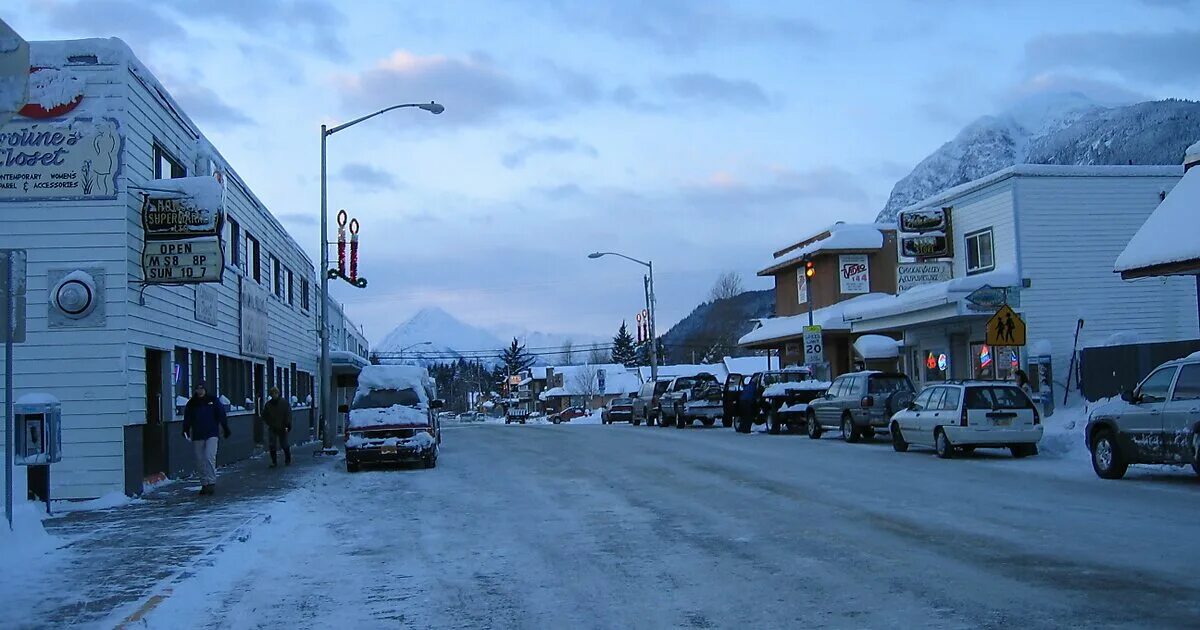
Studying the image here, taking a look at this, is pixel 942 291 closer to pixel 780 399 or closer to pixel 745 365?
pixel 780 399

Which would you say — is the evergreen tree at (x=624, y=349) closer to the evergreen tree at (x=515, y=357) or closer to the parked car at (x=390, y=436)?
the evergreen tree at (x=515, y=357)

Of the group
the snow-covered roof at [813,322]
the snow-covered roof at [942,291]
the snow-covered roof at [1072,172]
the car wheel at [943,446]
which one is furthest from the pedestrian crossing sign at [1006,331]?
the snow-covered roof at [813,322]

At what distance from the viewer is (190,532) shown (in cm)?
1251

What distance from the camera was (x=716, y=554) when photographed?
400 inches

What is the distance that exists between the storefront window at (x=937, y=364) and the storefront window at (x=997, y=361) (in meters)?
1.83

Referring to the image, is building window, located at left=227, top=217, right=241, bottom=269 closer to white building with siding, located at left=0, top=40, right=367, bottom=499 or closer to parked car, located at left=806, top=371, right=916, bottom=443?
white building with siding, located at left=0, top=40, right=367, bottom=499

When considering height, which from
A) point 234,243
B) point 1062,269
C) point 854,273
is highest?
point 854,273

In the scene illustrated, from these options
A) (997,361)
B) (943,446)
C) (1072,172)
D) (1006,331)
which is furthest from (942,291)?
(943,446)

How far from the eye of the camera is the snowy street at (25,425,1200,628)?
7.76m

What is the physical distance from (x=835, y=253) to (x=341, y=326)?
2642 centimetres

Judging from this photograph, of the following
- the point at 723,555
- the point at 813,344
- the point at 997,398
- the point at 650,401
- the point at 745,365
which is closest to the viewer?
Result: the point at 723,555

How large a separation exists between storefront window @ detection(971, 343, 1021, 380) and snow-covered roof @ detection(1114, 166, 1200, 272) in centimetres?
938

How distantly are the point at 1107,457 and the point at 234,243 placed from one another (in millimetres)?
18668

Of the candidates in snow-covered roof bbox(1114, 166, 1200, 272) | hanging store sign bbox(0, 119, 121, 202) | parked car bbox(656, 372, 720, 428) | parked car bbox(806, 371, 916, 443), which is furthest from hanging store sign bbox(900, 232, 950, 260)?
hanging store sign bbox(0, 119, 121, 202)
